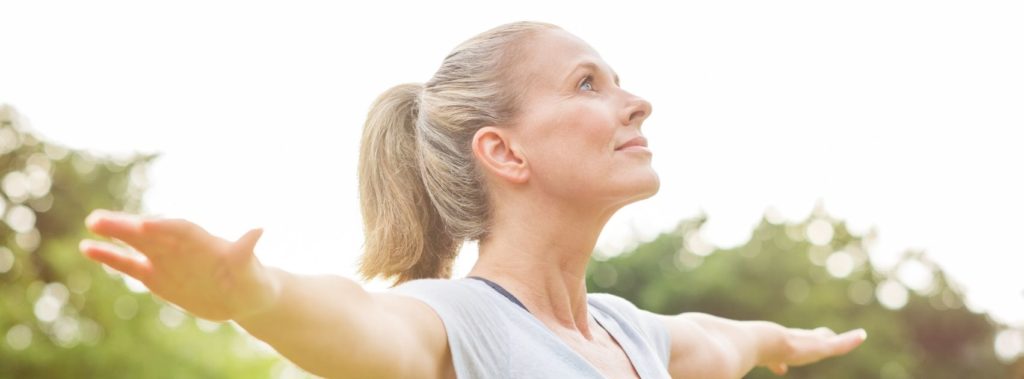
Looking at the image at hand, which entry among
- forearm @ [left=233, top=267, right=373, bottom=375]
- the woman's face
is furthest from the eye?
Result: forearm @ [left=233, top=267, right=373, bottom=375]

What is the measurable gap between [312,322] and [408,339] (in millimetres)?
302

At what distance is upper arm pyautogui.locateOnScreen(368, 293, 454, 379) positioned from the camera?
207cm

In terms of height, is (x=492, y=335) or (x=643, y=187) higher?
(x=643, y=187)

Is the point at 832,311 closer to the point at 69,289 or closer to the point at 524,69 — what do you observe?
the point at 69,289

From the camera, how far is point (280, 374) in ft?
59.6

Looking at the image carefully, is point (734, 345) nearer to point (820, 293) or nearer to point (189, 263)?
point (189, 263)

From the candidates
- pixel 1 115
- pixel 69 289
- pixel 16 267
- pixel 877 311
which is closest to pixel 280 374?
pixel 69 289

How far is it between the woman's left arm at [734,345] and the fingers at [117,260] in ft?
6.30

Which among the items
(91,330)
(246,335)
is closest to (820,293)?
(246,335)

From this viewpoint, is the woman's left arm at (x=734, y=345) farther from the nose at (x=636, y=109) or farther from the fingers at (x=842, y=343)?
the nose at (x=636, y=109)

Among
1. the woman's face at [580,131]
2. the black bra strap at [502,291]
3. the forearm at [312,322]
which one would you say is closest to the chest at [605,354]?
the black bra strap at [502,291]

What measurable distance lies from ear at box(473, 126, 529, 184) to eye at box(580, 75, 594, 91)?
23 cm

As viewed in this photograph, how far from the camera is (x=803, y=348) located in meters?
4.04

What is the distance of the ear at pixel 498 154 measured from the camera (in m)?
2.80
